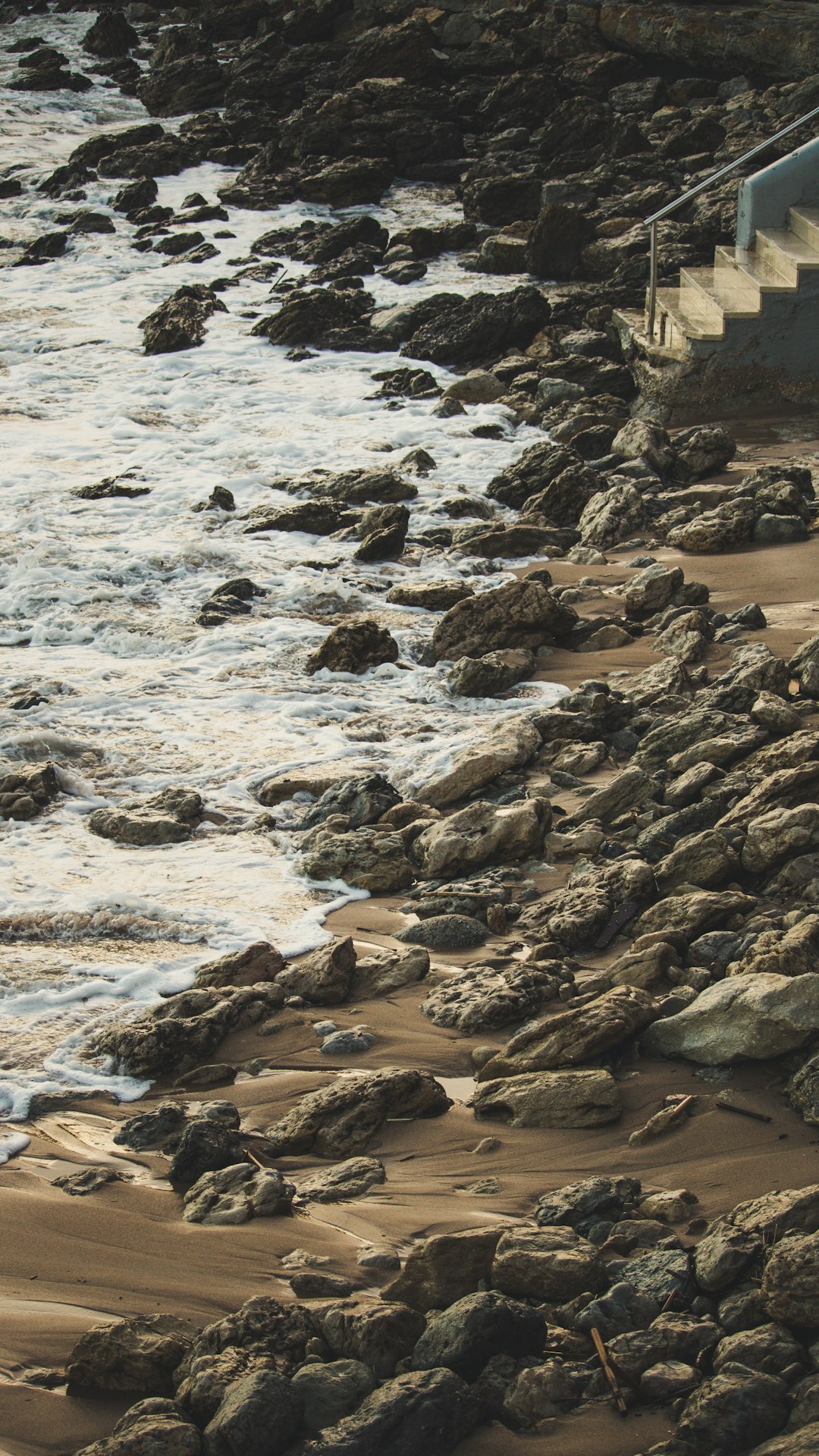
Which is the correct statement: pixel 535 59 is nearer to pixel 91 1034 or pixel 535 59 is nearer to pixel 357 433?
pixel 357 433

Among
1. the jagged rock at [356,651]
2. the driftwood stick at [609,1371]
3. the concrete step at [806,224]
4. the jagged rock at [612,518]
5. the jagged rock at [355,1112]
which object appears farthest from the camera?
the concrete step at [806,224]

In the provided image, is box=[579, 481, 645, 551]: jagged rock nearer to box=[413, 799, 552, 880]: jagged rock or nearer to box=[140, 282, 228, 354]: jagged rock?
box=[413, 799, 552, 880]: jagged rock

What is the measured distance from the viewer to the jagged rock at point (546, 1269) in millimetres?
2613

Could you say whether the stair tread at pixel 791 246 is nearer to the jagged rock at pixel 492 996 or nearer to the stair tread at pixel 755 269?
the stair tread at pixel 755 269

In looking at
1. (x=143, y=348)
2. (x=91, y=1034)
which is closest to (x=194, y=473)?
(x=143, y=348)

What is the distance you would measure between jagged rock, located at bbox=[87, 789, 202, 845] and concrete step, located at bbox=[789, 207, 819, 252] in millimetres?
6921

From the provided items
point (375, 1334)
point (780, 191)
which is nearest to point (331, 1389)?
point (375, 1334)

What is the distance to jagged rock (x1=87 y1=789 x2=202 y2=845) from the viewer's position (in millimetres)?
5383

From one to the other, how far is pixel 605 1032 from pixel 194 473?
740 centimetres

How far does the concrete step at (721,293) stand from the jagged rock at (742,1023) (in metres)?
7.38

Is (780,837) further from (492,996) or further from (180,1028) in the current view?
(180,1028)

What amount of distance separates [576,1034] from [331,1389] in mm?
1251

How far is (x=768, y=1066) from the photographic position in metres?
3.28

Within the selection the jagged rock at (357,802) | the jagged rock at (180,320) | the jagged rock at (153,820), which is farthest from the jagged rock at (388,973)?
the jagged rock at (180,320)
